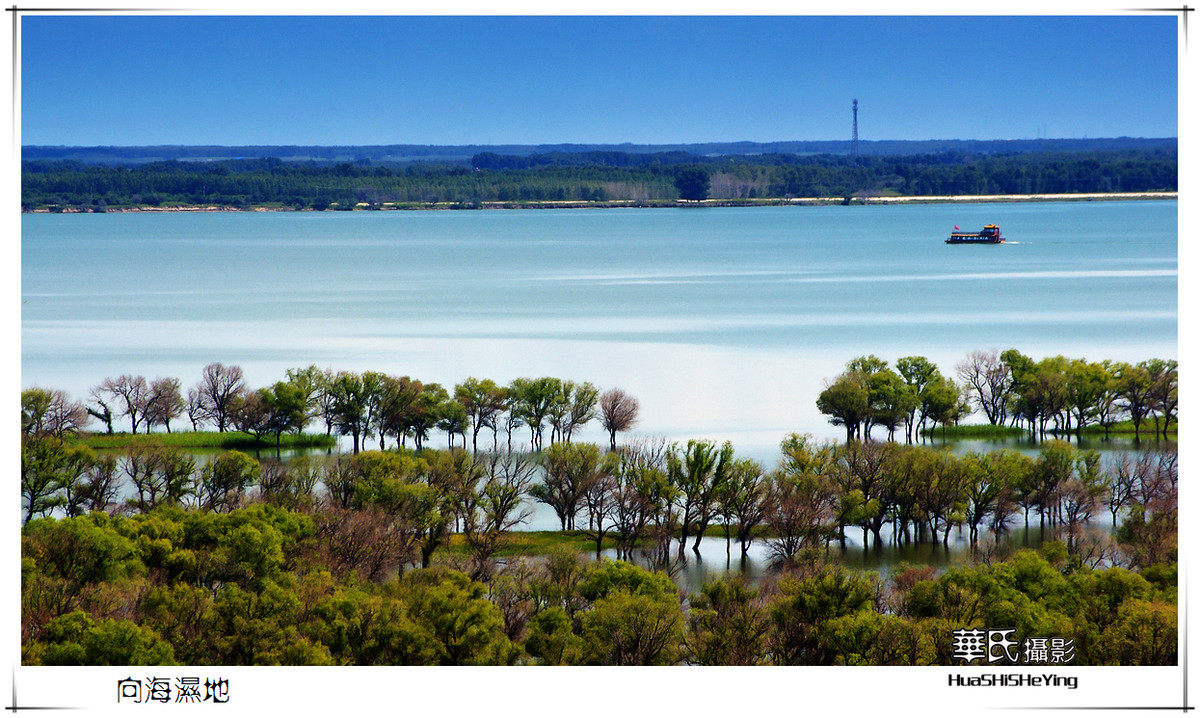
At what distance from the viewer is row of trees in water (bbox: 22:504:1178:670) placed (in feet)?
44.4

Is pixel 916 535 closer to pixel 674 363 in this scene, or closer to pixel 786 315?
pixel 674 363

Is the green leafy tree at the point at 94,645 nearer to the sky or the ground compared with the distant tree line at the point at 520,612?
nearer to the sky

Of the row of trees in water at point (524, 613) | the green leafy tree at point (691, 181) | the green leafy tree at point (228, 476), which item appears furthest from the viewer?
the green leafy tree at point (691, 181)

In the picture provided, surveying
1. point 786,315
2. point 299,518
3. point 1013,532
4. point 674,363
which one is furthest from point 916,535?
point 786,315

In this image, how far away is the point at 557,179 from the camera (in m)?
131

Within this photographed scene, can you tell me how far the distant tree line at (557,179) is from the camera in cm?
10238

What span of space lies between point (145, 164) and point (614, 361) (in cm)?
7811

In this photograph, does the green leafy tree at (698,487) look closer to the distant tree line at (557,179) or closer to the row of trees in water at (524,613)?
the row of trees in water at (524,613)

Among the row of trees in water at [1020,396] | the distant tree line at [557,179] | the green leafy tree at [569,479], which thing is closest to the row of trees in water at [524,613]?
the green leafy tree at [569,479]

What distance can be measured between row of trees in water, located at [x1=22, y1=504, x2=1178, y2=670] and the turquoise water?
13.6 m

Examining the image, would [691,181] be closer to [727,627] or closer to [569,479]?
[569,479]

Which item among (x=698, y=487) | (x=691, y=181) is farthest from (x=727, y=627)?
(x=691, y=181)

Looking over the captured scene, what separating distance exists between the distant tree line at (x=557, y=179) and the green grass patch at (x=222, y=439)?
6947 cm

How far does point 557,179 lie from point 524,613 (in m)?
117
